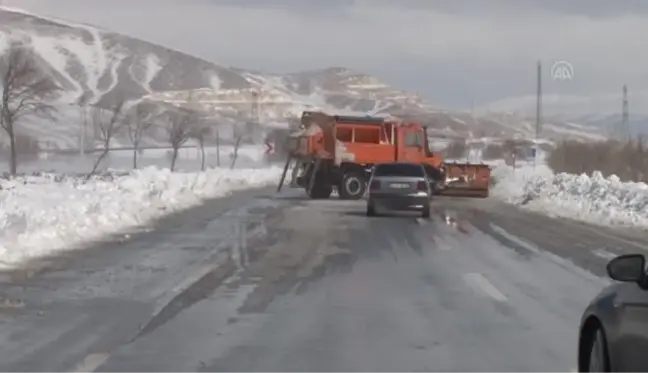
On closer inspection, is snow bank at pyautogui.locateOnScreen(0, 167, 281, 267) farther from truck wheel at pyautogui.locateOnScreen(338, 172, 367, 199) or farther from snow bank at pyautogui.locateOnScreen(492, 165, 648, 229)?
snow bank at pyautogui.locateOnScreen(492, 165, 648, 229)

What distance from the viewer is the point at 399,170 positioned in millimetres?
32375

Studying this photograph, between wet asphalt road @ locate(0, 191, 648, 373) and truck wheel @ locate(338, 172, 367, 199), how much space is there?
63.3 ft

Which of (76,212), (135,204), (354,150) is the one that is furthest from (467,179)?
(76,212)

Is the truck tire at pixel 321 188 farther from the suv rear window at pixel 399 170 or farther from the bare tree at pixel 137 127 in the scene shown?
the bare tree at pixel 137 127

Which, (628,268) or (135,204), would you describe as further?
(135,204)

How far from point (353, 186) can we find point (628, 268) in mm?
37690

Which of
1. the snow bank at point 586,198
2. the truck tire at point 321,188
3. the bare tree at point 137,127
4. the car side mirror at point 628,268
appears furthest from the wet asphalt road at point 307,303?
the bare tree at point 137,127

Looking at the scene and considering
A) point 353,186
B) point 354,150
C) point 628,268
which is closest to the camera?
point 628,268

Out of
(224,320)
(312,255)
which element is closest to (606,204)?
(312,255)

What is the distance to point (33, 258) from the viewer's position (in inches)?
692

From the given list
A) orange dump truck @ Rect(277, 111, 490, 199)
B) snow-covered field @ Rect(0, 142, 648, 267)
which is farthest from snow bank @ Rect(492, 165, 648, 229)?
orange dump truck @ Rect(277, 111, 490, 199)

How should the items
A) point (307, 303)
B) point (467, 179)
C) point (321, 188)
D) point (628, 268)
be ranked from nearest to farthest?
point (628, 268) → point (307, 303) → point (321, 188) → point (467, 179)

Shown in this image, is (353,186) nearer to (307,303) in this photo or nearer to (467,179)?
(467,179)

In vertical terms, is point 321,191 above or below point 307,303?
below
